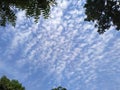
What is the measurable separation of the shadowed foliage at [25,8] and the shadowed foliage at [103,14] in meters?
16.8

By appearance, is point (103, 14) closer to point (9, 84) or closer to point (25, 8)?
point (25, 8)

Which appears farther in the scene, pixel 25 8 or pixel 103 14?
pixel 103 14

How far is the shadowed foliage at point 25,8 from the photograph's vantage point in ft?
18.9

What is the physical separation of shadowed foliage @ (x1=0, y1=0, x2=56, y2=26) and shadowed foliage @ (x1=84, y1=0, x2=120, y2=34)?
16.8 m

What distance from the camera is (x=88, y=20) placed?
2395cm

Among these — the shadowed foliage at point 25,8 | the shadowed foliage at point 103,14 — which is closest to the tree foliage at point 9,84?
the shadowed foliage at point 103,14

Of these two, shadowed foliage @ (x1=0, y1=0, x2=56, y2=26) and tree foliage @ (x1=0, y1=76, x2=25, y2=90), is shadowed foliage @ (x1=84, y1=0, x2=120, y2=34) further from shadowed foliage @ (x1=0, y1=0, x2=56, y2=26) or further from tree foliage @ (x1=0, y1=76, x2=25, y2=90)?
tree foliage @ (x1=0, y1=76, x2=25, y2=90)

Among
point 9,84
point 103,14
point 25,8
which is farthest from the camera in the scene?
point 9,84

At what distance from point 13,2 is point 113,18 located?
57.5ft

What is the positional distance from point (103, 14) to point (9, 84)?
23.5 metres

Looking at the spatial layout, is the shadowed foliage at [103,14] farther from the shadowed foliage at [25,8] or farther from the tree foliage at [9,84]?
the tree foliage at [9,84]

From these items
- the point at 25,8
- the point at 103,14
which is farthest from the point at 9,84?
the point at 25,8

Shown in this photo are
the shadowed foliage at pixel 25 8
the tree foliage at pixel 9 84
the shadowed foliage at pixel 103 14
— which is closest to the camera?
the shadowed foliage at pixel 25 8

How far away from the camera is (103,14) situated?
2305cm
